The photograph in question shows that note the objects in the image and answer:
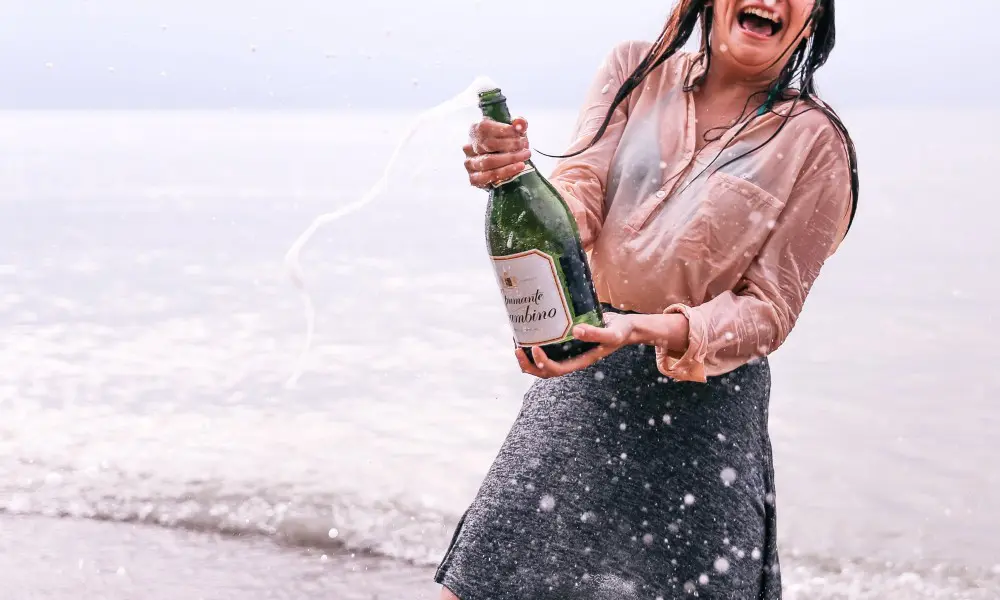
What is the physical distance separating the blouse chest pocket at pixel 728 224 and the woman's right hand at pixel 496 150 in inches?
13.3

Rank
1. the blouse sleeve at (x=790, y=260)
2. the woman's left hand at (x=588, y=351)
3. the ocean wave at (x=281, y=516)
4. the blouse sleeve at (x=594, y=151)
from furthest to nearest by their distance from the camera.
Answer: the ocean wave at (x=281, y=516) < the blouse sleeve at (x=594, y=151) < the blouse sleeve at (x=790, y=260) < the woman's left hand at (x=588, y=351)

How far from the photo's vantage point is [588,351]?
1787mm

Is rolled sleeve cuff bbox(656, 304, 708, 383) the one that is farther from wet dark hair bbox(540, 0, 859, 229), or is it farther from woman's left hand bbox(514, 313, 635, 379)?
wet dark hair bbox(540, 0, 859, 229)

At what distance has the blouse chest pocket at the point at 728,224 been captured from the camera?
194 cm

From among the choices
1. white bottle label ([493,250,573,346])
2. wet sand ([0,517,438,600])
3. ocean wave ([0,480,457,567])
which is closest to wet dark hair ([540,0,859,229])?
white bottle label ([493,250,573,346])

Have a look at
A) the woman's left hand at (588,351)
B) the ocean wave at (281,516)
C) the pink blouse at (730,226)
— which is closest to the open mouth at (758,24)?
the pink blouse at (730,226)

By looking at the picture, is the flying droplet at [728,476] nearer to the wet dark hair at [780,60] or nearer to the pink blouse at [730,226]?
the pink blouse at [730,226]

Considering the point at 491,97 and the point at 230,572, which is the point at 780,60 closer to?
the point at 491,97

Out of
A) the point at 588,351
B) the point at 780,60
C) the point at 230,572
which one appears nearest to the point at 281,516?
the point at 230,572

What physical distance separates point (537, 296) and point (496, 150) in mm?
263

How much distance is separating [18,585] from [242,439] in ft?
6.50

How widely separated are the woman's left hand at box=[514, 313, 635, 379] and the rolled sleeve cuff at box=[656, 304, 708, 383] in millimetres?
105

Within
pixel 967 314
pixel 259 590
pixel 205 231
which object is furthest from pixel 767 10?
pixel 205 231

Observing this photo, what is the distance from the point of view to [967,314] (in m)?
9.77
